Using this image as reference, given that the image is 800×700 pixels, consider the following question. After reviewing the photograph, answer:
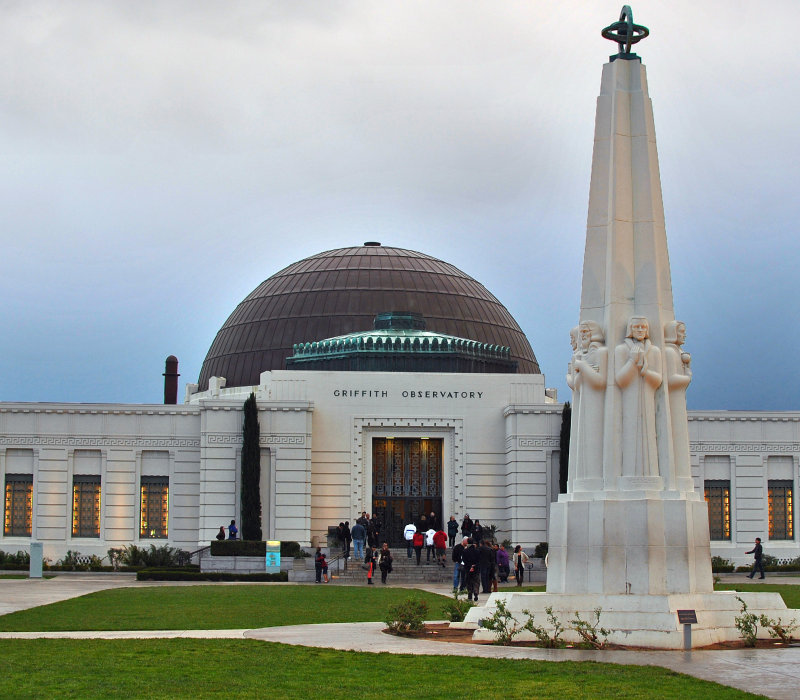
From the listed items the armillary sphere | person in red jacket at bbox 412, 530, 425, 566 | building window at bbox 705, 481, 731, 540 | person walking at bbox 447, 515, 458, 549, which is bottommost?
person in red jacket at bbox 412, 530, 425, 566

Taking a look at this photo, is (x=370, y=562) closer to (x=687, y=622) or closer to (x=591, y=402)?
(x=591, y=402)

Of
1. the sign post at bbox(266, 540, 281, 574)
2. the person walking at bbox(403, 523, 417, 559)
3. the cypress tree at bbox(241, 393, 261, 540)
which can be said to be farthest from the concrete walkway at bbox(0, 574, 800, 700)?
the cypress tree at bbox(241, 393, 261, 540)

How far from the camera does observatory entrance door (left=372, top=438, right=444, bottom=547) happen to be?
49.9 meters

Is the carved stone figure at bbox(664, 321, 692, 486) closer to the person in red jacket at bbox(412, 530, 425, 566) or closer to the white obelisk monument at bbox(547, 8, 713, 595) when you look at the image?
the white obelisk monument at bbox(547, 8, 713, 595)

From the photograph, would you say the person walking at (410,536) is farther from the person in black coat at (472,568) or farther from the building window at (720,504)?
the person in black coat at (472,568)

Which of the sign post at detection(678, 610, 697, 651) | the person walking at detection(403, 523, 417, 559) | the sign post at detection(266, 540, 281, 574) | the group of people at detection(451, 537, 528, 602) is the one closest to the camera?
the sign post at detection(678, 610, 697, 651)

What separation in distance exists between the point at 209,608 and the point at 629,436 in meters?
10.6

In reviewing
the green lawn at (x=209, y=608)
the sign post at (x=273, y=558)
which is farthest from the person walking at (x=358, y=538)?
the green lawn at (x=209, y=608)

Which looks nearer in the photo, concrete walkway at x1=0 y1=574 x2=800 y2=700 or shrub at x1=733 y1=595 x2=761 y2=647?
concrete walkway at x1=0 y1=574 x2=800 y2=700

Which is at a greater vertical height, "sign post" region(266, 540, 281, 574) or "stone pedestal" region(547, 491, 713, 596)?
"stone pedestal" region(547, 491, 713, 596)

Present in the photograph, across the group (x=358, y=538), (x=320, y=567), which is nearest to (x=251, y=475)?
(x=358, y=538)

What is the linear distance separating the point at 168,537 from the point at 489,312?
20.8 metres

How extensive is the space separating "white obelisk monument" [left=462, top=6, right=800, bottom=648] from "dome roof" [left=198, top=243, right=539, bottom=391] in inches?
1454

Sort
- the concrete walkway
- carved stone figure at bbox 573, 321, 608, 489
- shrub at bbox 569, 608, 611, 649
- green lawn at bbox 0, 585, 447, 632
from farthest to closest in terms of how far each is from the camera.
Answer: green lawn at bbox 0, 585, 447, 632 → carved stone figure at bbox 573, 321, 608, 489 → shrub at bbox 569, 608, 611, 649 → the concrete walkway
